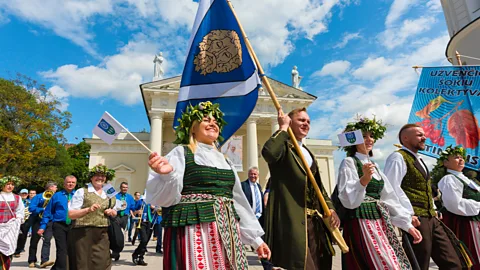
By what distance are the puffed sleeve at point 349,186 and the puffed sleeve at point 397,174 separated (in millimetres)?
585

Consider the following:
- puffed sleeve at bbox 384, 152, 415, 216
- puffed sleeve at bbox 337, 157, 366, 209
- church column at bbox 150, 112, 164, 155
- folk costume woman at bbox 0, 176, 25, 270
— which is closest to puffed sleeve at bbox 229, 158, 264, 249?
puffed sleeve at bbox 337, 157, 366, 209

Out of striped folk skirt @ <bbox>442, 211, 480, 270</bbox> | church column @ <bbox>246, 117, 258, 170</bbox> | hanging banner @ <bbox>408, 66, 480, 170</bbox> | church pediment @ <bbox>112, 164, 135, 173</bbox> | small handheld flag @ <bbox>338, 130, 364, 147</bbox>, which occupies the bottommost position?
striped folk skirt @ <bbox>442, 211, 480, 270</bbox>

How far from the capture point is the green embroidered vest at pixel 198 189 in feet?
8.71

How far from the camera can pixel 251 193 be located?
26.5 feet

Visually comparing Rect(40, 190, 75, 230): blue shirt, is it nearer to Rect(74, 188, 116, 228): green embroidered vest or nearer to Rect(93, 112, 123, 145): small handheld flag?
Rect(74, 188, 116, 228): green embroidered vest

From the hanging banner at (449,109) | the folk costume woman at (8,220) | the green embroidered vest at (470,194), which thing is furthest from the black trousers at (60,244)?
the hanging banner at (449,109)

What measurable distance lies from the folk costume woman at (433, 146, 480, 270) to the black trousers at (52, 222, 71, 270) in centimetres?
668

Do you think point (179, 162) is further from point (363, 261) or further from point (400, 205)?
point (400, 205)

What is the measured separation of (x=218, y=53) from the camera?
4918 millimetres

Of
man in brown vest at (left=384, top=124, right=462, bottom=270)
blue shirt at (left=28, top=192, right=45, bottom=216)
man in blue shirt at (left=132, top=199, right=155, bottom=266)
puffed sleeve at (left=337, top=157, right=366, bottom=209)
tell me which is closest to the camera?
puffed sleeve at (left=337, top=157, right=366, bottom=209)

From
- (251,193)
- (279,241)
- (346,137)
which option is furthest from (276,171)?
(251,193)

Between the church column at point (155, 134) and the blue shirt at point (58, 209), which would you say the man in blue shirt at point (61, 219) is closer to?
the blue shirt at point (58, 209)

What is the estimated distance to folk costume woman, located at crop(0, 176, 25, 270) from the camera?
573cm

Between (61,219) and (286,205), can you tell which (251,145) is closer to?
(61,219)
